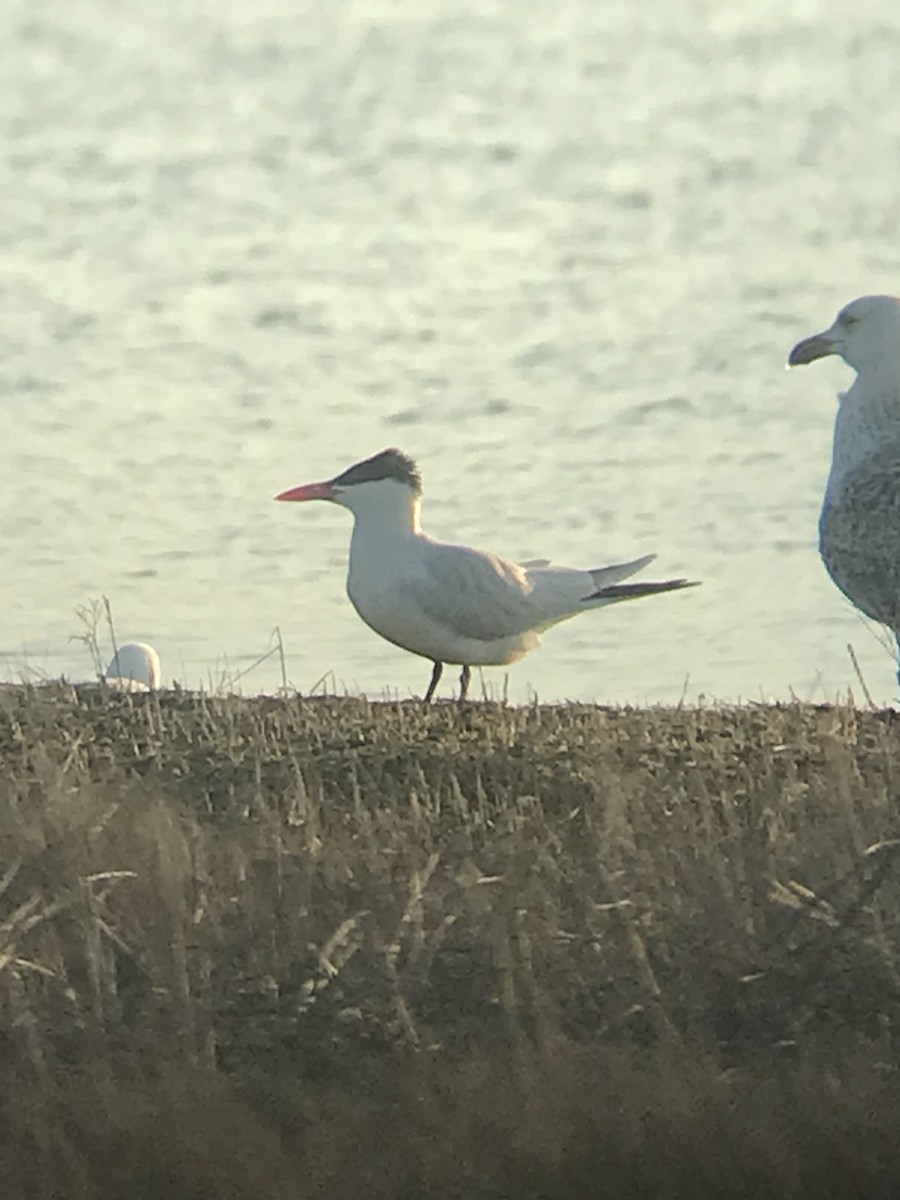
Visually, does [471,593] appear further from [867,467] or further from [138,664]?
[138,664]

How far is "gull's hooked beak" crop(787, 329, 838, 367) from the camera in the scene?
11.2m

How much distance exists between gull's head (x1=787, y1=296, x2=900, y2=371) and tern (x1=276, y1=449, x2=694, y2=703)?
62.6 inches

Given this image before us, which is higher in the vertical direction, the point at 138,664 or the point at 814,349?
the point at 814,349

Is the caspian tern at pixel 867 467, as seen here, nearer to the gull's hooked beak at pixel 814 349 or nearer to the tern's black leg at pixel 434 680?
the gull's hooked beak at pixel 814 349

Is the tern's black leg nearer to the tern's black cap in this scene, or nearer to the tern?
the tern

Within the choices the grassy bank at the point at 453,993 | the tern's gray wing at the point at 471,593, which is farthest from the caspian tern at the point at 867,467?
the tern's gray wing at the point at 471,593

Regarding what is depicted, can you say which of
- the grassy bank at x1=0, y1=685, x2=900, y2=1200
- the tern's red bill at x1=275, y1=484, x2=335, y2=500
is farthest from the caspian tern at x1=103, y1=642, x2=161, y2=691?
the grassy bank at x1=0, y1=685, x2=900, y2=1200

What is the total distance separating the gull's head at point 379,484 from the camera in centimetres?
1217

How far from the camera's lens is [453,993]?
7117mm

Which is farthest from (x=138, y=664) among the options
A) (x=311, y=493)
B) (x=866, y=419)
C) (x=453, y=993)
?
(x=453, y=993)

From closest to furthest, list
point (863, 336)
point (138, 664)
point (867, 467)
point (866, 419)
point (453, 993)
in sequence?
point (453, 993) < point (867, 467) < point (866, 419) < point (863, 336) < point (138, 664)

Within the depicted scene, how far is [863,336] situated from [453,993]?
467 centimetres

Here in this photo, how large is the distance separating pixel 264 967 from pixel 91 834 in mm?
1087

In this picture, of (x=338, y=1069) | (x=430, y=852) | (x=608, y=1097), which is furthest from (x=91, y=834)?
(x=608, y=1097)
